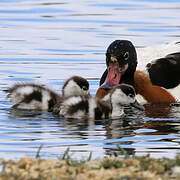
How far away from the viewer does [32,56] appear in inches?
583

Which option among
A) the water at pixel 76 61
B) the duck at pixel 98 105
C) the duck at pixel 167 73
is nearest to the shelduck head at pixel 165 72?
the duck at pixel 167 73

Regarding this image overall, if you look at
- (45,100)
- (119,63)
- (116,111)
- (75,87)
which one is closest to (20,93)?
(45,100)

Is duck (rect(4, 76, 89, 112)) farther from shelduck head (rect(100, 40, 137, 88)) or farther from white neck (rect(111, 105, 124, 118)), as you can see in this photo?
shelduck head (rect(100, 40, 137, 88))

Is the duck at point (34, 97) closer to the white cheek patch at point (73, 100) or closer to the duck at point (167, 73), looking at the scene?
the white cheek patch at point (73, 100)

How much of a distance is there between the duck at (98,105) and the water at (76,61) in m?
0.14

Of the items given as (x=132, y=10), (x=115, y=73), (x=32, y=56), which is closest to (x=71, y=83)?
(x=115, y=73)

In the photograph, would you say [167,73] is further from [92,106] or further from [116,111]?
[92,106]

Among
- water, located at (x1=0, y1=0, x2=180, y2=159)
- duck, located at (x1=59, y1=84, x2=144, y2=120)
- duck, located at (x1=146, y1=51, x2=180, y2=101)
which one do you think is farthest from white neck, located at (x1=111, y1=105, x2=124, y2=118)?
duck, located at (x1=146, y1=51, x2=180, y2=101)

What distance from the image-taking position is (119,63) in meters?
11.7

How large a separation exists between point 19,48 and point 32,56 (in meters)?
0.75

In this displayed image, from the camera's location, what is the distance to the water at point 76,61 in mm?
8703

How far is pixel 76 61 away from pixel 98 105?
4.48m

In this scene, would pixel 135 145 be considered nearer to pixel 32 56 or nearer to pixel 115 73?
pixel 115 73

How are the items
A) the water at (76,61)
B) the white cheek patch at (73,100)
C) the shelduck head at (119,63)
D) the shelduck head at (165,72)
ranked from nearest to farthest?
the water at (76,61), the white cheek patch at (73,100), the shelduck head at (119,63), the shelduck head at (165,72)
